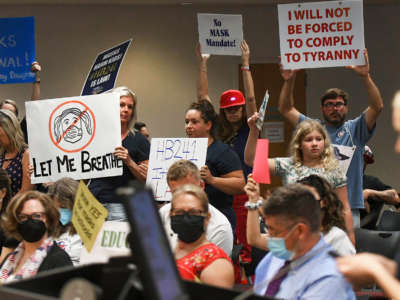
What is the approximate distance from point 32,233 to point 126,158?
4.04ft

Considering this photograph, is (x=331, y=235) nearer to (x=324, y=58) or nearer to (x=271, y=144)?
(x=324, y=58)

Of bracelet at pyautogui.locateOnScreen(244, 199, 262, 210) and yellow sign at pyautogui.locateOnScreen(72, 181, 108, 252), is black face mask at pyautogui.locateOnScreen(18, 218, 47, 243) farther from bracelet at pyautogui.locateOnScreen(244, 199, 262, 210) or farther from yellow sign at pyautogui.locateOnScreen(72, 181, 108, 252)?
bracelet at pyautogui.locateOnScreen(244, 199, 262, 210)

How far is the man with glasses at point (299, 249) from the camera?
2.11 metres

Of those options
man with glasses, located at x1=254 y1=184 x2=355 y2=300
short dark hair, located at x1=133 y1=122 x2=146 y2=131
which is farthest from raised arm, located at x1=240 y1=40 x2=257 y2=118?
short dark hair, located at x1=133 y1=122 x2=146 y2=131

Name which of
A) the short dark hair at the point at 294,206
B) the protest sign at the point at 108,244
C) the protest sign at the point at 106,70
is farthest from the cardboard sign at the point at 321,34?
the short dark hair at the point at 294,206

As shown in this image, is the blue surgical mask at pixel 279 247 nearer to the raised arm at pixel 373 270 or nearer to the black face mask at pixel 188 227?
the black face mask at pixel 188 227

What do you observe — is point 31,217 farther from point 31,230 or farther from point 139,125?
point 139,125

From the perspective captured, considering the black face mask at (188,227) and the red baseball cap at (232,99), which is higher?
the red baseball cap at (232,99)

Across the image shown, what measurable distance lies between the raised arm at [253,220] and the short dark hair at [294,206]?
693 mm

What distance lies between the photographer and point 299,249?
220 centimetres

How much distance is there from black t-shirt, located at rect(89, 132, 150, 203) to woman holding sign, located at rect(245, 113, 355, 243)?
95cm

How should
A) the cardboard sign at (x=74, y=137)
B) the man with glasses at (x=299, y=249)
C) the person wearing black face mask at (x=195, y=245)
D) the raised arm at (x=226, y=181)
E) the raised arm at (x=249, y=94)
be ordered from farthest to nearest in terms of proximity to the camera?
the raised arm at (x=249, y=94) → the cardboard sign at (x=74, y=137) → the raised arm at (x=226, y=181) → the person wearing black face mask at (x=195, y=245) → the man with glasses at (x=299, y=249)

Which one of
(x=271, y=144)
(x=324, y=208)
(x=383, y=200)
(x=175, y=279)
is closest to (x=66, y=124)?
(x=324, y=208)

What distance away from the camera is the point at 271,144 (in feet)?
31.2
